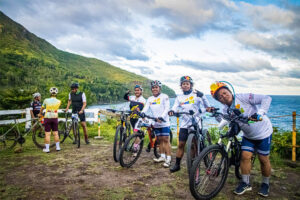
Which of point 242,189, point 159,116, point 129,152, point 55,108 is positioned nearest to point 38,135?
point 55,108

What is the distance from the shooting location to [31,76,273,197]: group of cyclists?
10.4 feet

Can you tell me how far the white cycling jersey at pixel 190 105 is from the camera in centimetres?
426

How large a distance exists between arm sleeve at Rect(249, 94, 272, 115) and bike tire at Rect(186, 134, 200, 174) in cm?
135

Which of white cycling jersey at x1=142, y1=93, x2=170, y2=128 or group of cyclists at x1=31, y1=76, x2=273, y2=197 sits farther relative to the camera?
white cycling jersey at x1=142, y1=93, x2=170, y2=128

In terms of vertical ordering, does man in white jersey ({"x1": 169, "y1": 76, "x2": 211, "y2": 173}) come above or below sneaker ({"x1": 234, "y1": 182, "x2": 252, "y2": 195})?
above

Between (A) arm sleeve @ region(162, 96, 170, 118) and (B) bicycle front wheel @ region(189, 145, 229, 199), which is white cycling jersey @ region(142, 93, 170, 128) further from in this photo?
(B) bicycle front wheel @ region(189, 145, 229, 199)

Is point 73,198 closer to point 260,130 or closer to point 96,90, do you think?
point 260,130

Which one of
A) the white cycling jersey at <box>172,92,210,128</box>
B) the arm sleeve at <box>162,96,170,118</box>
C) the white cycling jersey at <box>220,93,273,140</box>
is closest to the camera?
the white cycling jersey at <box>220,93,273,140</box>

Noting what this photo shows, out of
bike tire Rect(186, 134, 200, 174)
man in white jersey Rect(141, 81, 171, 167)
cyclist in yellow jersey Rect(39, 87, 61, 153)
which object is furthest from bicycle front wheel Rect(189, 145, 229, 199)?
cyclist in yellow jersey Rect(39, 87, 61, 153)

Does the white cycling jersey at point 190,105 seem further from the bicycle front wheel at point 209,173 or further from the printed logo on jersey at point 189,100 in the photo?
the bicycle front wheel at point 209,173

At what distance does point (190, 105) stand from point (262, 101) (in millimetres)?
1592

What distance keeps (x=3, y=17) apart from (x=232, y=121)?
26490 cm

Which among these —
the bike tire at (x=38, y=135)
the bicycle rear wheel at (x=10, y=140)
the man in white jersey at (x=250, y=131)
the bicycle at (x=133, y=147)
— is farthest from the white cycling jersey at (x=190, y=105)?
the bicycle rear wheel at (x=10, y=140)

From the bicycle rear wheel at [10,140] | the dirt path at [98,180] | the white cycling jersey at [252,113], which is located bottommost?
the dirt path at [98,180]
